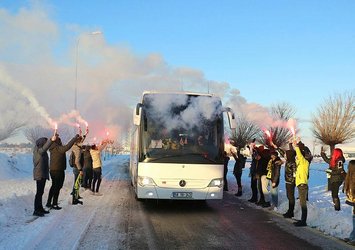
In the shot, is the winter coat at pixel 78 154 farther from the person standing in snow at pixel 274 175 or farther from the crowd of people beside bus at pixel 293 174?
the person standing in snow at pixel 274 175

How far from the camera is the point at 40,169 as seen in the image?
9.68m

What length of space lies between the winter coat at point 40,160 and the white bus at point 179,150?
2.38 meters

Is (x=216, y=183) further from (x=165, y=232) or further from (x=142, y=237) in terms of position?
(x=142, y=237)

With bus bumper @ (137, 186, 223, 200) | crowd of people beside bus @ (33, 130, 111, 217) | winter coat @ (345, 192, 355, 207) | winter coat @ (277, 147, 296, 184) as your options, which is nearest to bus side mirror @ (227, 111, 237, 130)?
winter coat @ (277, 147, 296, 184)

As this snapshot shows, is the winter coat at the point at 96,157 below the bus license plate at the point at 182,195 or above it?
above

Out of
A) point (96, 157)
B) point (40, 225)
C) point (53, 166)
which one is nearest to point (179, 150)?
point (53, 166)

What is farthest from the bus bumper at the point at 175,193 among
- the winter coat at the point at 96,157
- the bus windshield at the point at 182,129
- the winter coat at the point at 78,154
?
the winter coat at the point at 96,157

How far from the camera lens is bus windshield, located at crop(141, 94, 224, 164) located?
34.4ft

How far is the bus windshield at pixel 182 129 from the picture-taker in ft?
34.4

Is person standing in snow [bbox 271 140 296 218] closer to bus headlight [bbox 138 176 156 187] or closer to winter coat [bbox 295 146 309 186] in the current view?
winter coat [bbox 295 146 309 186]

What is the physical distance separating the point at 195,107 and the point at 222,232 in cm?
396

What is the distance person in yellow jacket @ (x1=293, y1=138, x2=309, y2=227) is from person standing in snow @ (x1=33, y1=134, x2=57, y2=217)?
20.0 ft

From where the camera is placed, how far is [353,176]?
25.4 feet

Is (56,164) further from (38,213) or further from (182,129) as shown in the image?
(182,129)
